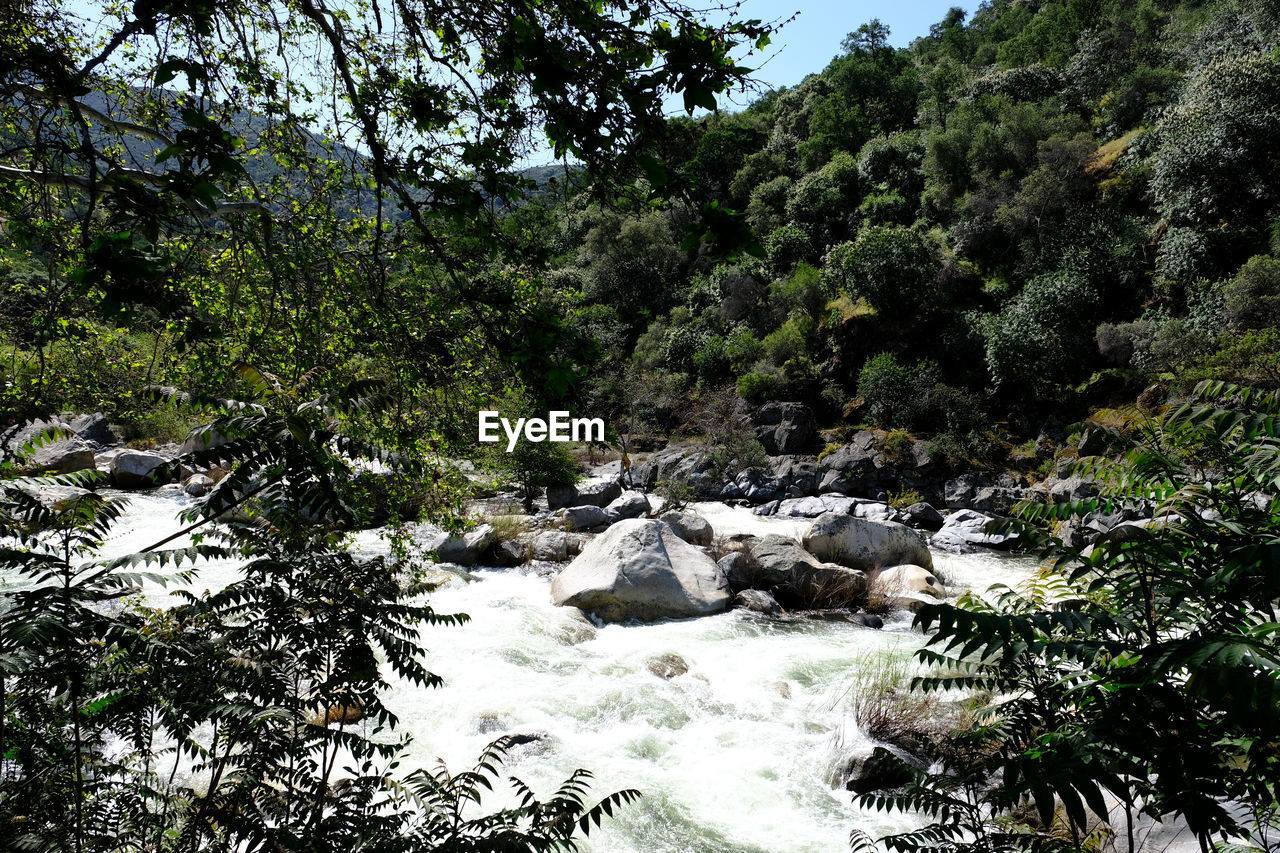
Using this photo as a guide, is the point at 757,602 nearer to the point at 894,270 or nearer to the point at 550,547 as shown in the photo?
the point at 550,547

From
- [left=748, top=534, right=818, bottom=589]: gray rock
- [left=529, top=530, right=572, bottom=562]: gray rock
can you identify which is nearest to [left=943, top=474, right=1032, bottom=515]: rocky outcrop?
[left=748, top=534, right=818, bottom=589]: gray rock

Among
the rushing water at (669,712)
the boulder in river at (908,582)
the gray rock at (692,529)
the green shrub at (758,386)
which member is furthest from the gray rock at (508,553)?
the green shrub at (758,386)

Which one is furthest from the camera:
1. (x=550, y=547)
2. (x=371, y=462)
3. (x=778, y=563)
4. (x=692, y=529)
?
(x=692, y=529)

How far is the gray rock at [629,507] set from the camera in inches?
567

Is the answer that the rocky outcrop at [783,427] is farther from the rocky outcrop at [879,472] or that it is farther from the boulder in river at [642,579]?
the boulder in river at [642,579]

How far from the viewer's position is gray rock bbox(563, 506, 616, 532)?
13.3 m

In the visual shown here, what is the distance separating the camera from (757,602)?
29.6ft

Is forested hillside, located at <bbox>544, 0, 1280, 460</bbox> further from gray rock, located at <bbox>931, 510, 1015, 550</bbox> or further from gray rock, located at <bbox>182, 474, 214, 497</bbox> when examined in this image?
gray rock, located at <bbox>182, 474, 214, 497</bbox>

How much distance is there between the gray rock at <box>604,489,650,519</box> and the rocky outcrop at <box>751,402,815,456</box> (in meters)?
6.13

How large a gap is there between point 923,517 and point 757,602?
7904mm

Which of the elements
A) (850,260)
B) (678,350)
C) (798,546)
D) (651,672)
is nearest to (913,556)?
(798,546)

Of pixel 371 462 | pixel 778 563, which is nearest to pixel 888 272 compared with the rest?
pixel 778 563

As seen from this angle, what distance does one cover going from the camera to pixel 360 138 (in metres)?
3.64

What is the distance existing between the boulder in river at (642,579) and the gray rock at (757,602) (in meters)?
0.20
